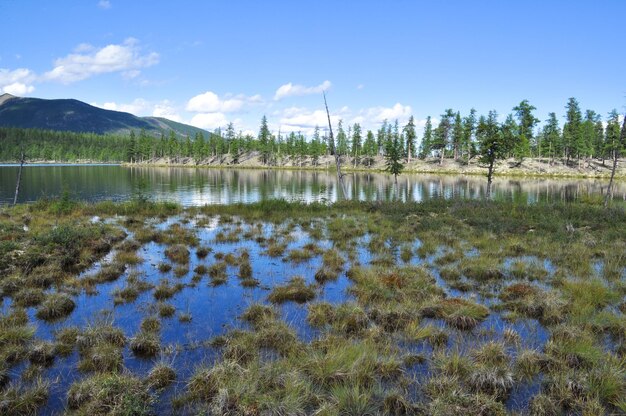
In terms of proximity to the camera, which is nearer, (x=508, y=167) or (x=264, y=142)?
(x=508, y=167)

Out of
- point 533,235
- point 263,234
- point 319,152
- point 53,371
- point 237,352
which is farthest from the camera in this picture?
point 319,152

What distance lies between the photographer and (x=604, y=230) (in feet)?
73.4

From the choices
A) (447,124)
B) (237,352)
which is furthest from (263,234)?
(447,124)

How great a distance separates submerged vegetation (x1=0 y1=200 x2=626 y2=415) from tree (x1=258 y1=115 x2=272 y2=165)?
460 ft

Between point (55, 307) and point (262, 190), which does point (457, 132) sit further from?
point (55, 307)

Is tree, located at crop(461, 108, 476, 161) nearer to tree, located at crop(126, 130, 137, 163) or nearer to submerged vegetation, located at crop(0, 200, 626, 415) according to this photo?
submerged vegetation, located at crop(0, 200, 626, 415)

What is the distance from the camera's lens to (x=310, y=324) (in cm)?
1014

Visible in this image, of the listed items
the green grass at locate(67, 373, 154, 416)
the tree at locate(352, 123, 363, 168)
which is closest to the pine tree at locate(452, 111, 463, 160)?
the tree at locate(352, 123, 363, 168)

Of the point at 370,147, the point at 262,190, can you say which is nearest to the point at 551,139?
the point at 370,147

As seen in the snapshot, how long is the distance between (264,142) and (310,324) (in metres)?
154

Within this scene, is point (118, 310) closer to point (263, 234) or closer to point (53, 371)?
point (53, 371)

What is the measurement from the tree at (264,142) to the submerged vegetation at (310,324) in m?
140

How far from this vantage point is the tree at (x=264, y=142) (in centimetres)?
15788

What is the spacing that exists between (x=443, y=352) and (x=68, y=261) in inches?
591
